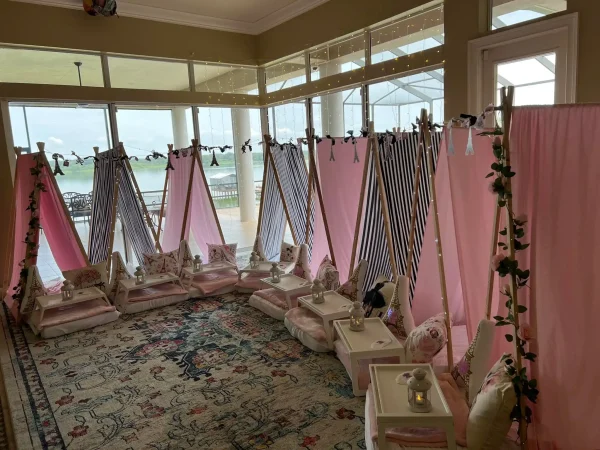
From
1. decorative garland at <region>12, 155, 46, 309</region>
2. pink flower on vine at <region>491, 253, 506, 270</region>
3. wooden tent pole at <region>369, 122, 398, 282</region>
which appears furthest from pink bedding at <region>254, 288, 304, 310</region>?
pink flower on vine at <region>491, 253, 506, 270</region>

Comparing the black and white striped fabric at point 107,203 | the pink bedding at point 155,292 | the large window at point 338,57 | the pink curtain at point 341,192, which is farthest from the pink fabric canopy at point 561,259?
the black and white striped fabric at point 107,203

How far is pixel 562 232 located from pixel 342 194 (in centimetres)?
284

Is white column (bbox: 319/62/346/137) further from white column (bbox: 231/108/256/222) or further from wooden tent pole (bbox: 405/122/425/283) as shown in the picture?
wooden tent pole (bbox: 405/122/425/283)

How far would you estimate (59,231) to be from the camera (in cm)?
523

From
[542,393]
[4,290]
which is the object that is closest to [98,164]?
[4,290]

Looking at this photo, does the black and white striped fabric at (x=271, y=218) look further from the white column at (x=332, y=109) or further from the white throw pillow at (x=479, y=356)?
the white throw pillow at (x=479, y=356)

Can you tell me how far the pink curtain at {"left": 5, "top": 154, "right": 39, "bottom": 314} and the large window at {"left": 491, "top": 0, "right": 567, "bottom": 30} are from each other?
504cm

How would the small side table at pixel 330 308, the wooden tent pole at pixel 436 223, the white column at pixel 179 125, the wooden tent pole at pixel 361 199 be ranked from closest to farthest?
the wooden tent pole at pixel 436 223, the small side table at pixel 330 308, the wooden tent pole at pixel 361 199, the white column at pixel 179 125

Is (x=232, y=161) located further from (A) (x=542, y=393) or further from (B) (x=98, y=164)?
(A) (x=542, y=393)

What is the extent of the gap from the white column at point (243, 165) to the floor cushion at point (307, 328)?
12.4 ft

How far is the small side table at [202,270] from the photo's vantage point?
529cm

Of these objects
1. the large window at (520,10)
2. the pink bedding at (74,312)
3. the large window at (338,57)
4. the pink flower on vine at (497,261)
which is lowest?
the pink bedding at (74,312)

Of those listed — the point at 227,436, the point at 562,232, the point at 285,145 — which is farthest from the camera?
the point at 285,145

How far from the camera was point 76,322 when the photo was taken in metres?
4.29
